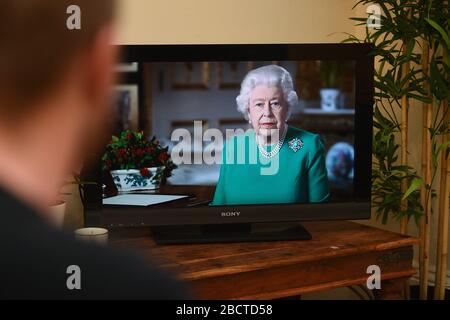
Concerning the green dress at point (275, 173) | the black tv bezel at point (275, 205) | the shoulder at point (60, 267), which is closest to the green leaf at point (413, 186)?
the black tv bezel at point (275, 205)

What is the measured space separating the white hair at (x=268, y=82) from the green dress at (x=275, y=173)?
10 cm

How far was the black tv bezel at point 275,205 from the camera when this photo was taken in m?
2.49

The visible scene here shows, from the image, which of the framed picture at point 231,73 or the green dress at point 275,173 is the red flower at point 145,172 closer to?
the green dress at point 275,173

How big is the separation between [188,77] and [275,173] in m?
0.47

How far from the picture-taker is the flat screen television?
2.48 m

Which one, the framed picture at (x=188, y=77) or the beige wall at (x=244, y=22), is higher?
the beige wall at (x=244, y=22)

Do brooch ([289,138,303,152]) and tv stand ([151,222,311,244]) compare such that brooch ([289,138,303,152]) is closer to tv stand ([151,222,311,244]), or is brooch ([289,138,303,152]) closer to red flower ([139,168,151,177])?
tv stand ([151,222,311,244])

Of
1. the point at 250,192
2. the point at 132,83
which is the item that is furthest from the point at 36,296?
the point at 250,192

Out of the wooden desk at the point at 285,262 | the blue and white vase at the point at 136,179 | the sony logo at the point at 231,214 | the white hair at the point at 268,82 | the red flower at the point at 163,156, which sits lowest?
the wooden desk at the point at 285,262

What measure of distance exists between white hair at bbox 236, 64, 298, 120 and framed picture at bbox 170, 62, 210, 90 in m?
0.14

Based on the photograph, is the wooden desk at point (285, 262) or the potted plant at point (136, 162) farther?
the potted plant at point (136, 162)

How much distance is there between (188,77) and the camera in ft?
8.08

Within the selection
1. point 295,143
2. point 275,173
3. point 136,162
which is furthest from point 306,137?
point 136,162

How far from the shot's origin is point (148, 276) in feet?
1.41
